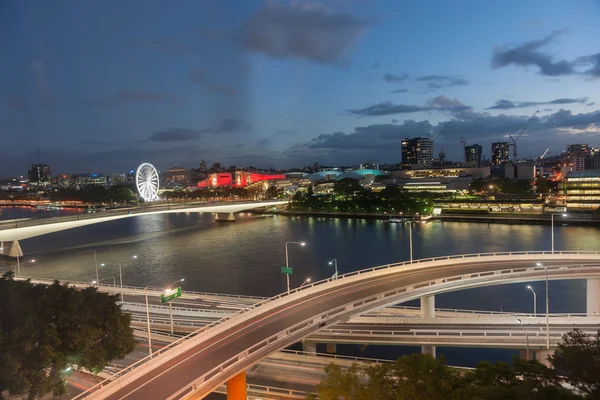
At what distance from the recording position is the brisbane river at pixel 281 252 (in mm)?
11586

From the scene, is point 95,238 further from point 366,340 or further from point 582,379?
point 582,379

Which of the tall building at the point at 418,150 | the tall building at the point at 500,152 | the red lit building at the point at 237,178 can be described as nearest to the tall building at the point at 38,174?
the red lit building at the point at 237,178

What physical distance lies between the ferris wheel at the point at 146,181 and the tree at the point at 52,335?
3109 centimetres

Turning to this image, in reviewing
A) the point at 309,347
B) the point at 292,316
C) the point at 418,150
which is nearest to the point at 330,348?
the point at 309,347

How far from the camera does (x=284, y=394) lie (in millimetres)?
5953

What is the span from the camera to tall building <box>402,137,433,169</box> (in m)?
93.7

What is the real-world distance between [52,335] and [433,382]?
459 cm

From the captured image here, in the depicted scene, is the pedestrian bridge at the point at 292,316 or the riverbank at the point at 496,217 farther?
the riverbank at the point at 496,217

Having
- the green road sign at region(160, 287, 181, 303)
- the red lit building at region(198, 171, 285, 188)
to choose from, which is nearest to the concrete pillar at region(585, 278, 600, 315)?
the green road sign at region(160, 287, 181, 303)

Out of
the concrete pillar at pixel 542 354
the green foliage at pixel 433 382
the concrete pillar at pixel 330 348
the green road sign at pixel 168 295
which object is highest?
the green road sign at pixel 168 295

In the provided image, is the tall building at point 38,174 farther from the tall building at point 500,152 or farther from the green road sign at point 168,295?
the tall building at point 500,152

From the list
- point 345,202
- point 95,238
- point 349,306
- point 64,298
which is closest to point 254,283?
point 349,306

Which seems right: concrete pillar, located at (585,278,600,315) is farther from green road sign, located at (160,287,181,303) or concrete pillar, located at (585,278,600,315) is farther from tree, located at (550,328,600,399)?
green road sign, located at (160,287,181,303)

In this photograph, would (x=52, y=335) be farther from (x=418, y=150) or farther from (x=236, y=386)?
(x=418, y=150)
